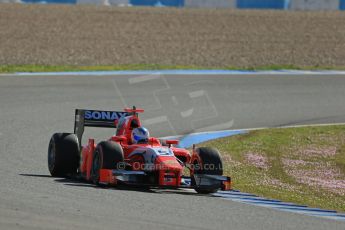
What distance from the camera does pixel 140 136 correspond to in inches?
489

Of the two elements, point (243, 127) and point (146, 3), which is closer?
point (243, 127)

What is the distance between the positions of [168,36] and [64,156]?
2298cm

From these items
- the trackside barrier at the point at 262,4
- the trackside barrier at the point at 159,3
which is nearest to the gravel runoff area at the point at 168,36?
the trackside barrier at the point at 262,4


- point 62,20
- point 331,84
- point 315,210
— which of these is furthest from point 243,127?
point 62,20

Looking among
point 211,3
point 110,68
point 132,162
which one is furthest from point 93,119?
point 211,3

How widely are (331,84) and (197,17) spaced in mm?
14845

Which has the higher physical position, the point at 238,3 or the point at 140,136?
the point at 238,3

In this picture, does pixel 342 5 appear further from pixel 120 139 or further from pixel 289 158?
pixel 120 139

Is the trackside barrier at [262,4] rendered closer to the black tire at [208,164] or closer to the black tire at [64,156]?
the black tire at [64,156]

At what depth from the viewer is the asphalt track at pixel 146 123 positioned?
→ 921 centimetres

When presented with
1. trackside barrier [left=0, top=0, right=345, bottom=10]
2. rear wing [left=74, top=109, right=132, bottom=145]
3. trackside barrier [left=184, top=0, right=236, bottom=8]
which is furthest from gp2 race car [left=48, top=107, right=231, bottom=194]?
trackside barrier [left=184, top=0, right=236, bottom=8]

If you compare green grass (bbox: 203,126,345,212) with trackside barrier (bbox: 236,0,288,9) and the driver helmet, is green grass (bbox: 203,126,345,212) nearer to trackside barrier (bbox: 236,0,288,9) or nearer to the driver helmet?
the driver helmet

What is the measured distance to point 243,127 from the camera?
1970 centimetres

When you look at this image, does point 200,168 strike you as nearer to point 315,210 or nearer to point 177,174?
point 177,174
